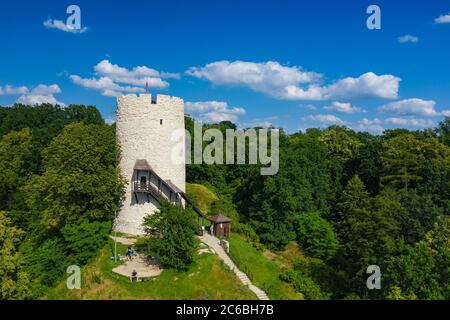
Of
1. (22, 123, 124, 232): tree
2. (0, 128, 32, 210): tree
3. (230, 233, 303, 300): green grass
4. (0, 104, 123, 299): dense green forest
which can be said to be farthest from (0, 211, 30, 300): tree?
(0, 128, 32, 210): tree

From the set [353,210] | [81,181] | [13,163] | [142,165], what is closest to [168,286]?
[142,165]

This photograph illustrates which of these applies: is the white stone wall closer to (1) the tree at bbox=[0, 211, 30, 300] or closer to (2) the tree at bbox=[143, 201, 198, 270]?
(2) the tree at bbox=[143, 201, 198, 270]

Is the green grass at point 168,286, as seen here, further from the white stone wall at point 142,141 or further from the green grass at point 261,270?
the white stone wall at point 142,141

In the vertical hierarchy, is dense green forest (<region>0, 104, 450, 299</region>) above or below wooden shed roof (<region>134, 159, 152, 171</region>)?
below

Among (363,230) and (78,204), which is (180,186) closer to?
(78,204)

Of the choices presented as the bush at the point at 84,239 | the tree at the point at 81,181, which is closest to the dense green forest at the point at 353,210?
the bush at the point at 84,239

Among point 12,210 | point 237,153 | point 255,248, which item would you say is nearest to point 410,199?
point 255,248
